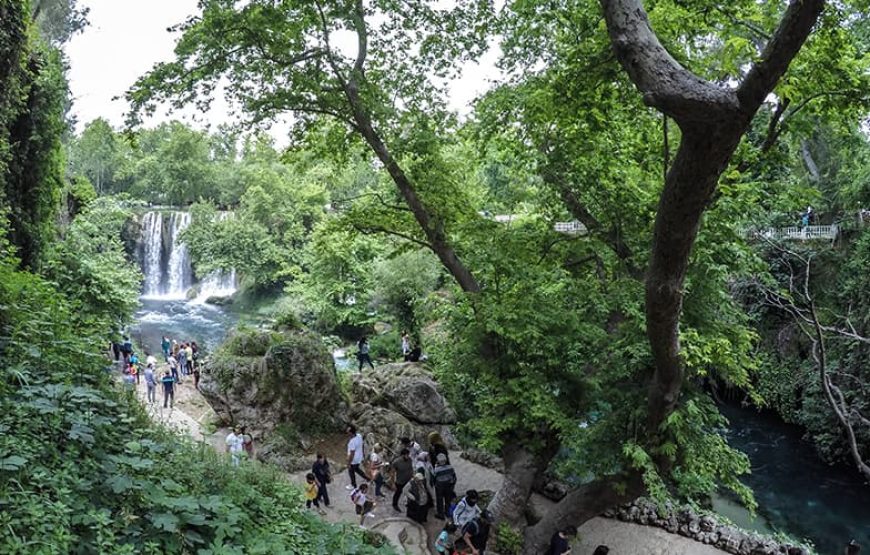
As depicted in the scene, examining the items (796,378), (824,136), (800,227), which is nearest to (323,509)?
(796,378)

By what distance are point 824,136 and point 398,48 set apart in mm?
15794

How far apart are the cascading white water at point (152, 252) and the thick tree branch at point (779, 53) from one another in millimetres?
35136

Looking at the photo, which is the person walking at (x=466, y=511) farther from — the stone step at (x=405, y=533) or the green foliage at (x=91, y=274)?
the green foliage at (x=91, y=274)

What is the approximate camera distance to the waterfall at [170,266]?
33.0m

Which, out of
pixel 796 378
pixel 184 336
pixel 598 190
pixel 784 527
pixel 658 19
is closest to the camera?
pixel 658 19

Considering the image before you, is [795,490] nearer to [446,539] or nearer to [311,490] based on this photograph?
[446,539]

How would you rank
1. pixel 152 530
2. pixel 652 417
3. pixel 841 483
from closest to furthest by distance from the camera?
pixel 152 530 → pixel 652 417 → pixel 841 483

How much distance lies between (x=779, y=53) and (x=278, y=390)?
11010 mm

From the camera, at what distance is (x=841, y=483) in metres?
12.9

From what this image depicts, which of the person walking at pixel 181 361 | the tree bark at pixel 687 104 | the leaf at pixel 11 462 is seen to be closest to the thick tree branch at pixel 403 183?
the tree bark at pixel 687 104

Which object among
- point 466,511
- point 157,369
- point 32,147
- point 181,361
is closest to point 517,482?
point 466,511

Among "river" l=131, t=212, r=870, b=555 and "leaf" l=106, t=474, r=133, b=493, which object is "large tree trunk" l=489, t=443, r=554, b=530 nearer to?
"river" l=131, t=212, r=870, b=555

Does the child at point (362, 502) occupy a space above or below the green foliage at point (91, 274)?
below

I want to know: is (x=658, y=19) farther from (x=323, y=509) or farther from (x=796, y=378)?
(x=796, y=378)
